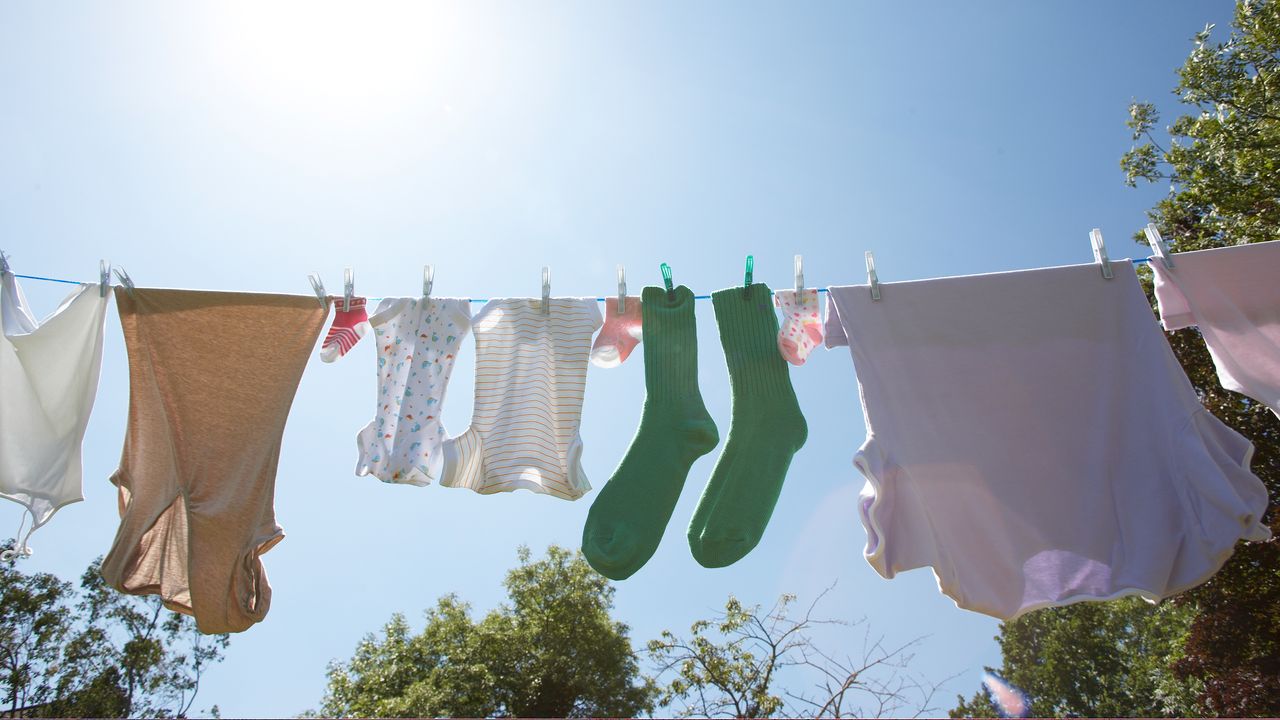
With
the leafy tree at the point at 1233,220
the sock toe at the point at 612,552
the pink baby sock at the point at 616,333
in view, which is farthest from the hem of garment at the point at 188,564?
the leafy tree at the point at 1233,220

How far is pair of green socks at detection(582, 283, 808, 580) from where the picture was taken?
2762mm

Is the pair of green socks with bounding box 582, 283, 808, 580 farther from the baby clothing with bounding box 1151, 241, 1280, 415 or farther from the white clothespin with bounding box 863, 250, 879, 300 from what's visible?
the baby clothing with bounding box 1151, 241, 1280, 415

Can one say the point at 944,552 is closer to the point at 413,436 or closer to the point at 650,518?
the point at 650,518

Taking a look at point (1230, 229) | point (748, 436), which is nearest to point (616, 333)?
point (748, 436)

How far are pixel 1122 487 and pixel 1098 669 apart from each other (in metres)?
18.4

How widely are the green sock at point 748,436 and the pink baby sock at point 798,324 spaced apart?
0.04m

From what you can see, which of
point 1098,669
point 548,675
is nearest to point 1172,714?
point 1098,669

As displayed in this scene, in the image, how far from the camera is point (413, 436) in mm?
2990

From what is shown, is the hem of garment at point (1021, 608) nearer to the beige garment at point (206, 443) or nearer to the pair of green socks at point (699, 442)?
the pair of green socks at point (699, 442)

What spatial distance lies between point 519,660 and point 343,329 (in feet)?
38.8

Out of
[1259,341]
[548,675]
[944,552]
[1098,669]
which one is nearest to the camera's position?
[944,552]

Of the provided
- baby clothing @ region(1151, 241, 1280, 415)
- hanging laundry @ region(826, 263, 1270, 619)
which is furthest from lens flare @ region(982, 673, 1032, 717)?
hanging laundry @ region(826, 263, 1270, 619)

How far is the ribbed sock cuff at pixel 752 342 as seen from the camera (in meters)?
3.03

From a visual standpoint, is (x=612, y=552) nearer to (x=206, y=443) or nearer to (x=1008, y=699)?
(x=206, y=443)
